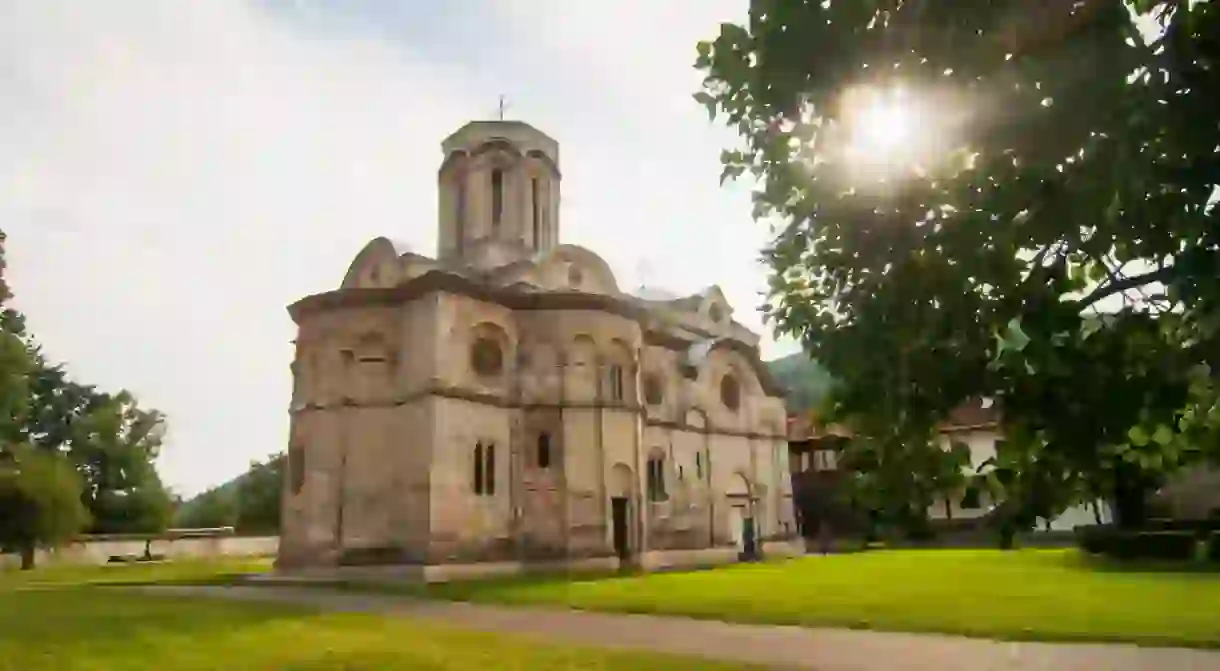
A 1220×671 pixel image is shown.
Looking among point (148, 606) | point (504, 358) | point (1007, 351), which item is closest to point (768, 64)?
point (1007, 351)

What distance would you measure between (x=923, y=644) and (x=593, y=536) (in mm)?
17252

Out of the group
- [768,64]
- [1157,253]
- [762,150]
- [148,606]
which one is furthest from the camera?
[148,606]

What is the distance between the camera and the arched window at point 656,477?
110 feet

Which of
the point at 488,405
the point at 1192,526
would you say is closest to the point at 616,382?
the point at 488,405

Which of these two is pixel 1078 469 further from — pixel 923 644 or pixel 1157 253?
pixel 923 644

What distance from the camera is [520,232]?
34.6 meters

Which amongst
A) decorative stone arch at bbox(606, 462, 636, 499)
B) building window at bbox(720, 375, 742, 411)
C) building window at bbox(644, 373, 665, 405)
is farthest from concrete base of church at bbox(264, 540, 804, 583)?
building window at bbox(720, 375, 742, 411)

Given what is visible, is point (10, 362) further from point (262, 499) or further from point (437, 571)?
point (262, 499)

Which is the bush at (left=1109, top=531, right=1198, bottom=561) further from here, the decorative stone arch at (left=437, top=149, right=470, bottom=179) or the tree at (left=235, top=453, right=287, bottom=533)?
the tree at (left=235, top=453, right=287, bottom=533)

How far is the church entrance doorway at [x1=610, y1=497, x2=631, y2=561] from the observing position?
→ 1185 inches

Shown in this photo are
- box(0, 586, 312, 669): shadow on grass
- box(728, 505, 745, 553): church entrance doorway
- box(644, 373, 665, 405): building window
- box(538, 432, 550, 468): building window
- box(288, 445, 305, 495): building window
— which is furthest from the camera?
box(728, 505, 745, 553): church entrance doorway

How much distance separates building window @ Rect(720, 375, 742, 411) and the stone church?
3545mm

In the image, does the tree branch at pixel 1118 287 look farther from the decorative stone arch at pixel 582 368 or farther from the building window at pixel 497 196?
the building window at pixel 497 196

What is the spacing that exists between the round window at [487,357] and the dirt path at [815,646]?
12.0 meters
